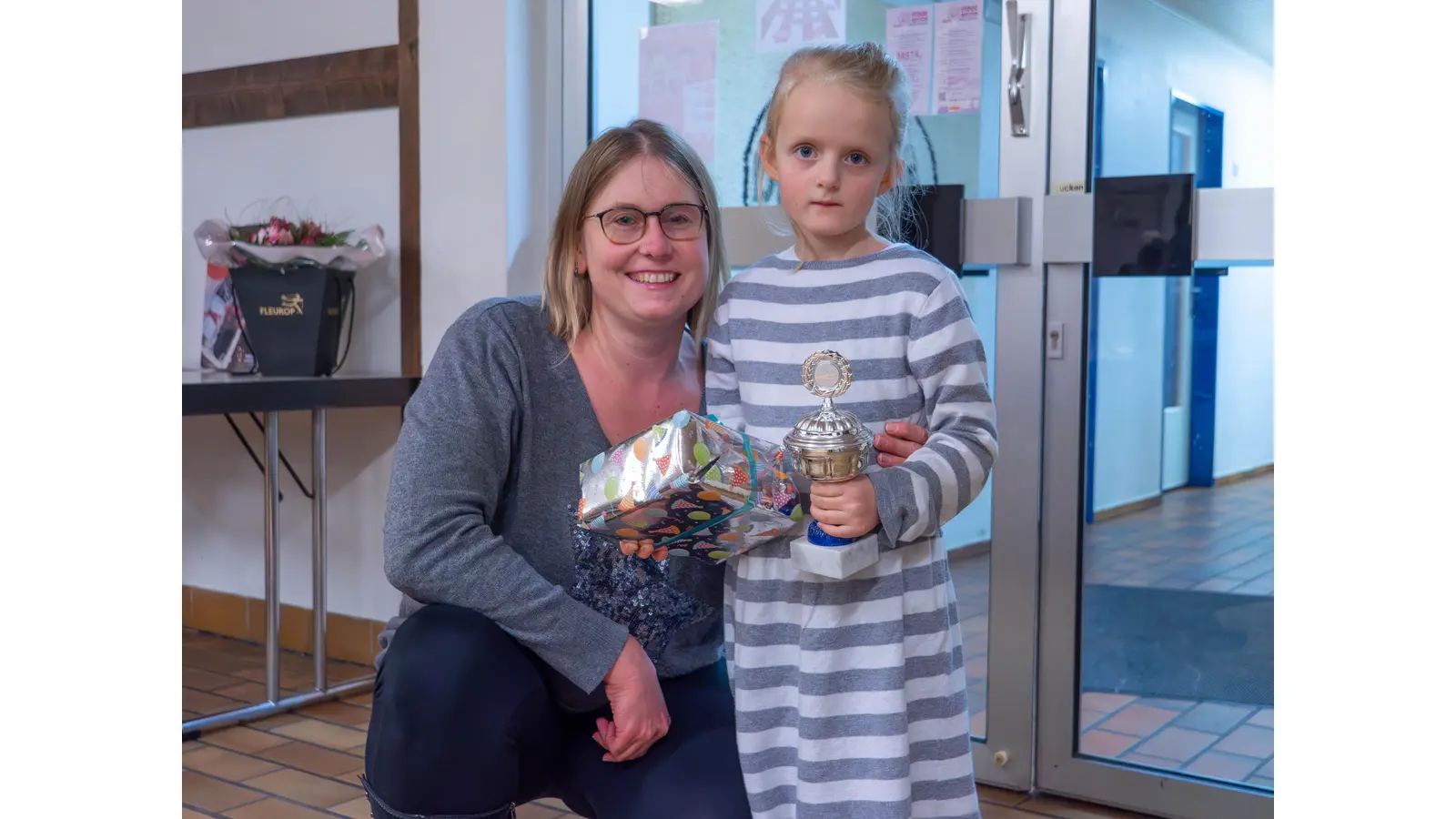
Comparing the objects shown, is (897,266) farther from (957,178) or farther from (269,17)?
(269,17)

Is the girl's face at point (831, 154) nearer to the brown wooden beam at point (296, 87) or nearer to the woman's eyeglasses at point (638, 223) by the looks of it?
the woman's eyeglasses at point (638, 223)

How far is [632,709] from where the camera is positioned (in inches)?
54.1

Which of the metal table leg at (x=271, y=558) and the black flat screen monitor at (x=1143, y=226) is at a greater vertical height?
the black flat screen monitor at (x=1143, y=226)

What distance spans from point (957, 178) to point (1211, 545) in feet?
2.79

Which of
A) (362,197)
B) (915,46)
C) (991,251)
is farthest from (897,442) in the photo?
(362,197)

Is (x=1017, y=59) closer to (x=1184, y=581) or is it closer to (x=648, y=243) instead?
(x=1184, y=581)

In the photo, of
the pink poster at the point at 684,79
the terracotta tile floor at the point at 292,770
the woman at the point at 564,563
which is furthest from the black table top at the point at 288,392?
the woman at the point at 564,563

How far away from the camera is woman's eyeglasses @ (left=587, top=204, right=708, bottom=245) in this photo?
4.77 ft

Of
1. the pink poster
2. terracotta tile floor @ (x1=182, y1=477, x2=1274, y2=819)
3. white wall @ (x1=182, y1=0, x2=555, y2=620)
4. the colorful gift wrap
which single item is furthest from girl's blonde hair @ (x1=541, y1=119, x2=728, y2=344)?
white wall @ (x1=182, y1=0, x2=555, y2=620)

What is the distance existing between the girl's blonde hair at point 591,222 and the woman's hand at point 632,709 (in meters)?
0.42

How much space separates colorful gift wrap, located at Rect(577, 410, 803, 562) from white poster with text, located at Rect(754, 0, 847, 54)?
58.6 inches

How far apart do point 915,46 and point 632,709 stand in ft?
5.19

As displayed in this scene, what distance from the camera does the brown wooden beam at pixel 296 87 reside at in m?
3.08

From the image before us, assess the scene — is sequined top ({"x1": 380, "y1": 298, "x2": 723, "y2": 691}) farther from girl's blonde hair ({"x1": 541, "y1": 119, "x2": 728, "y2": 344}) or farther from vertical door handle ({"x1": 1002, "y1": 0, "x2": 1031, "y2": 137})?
vertical door handle ({"x1": 1002, "y1": 0, "x2": 1031, "y2": 137})
